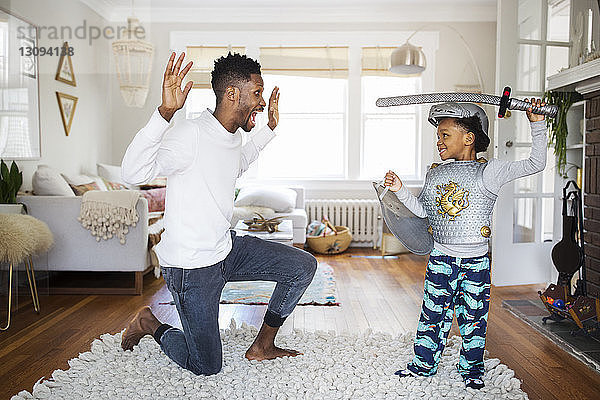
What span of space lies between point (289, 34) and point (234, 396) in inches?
201

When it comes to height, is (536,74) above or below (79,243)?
above

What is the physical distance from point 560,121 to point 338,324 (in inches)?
81.2

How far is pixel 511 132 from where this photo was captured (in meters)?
4.04

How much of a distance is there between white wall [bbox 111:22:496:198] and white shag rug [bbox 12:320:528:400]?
3.92 meters

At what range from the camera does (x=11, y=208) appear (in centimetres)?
356

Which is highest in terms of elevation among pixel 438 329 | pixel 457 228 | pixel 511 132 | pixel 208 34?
pixel 208 34

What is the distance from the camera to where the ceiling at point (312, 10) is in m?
6.19

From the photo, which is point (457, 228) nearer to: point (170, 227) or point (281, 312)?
point (281, 312)

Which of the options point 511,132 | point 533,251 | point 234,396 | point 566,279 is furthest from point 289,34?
point 234,396

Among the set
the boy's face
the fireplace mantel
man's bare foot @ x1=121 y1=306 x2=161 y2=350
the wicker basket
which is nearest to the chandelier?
the wicker basket

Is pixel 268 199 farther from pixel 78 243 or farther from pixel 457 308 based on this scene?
pixel 457 308

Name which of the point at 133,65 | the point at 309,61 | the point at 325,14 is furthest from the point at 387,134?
the point at 133,65

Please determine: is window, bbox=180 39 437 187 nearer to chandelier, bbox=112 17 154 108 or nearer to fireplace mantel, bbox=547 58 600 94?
chandelier, bbox=112 17 154 108

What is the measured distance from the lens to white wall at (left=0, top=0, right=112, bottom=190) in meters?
4.77
